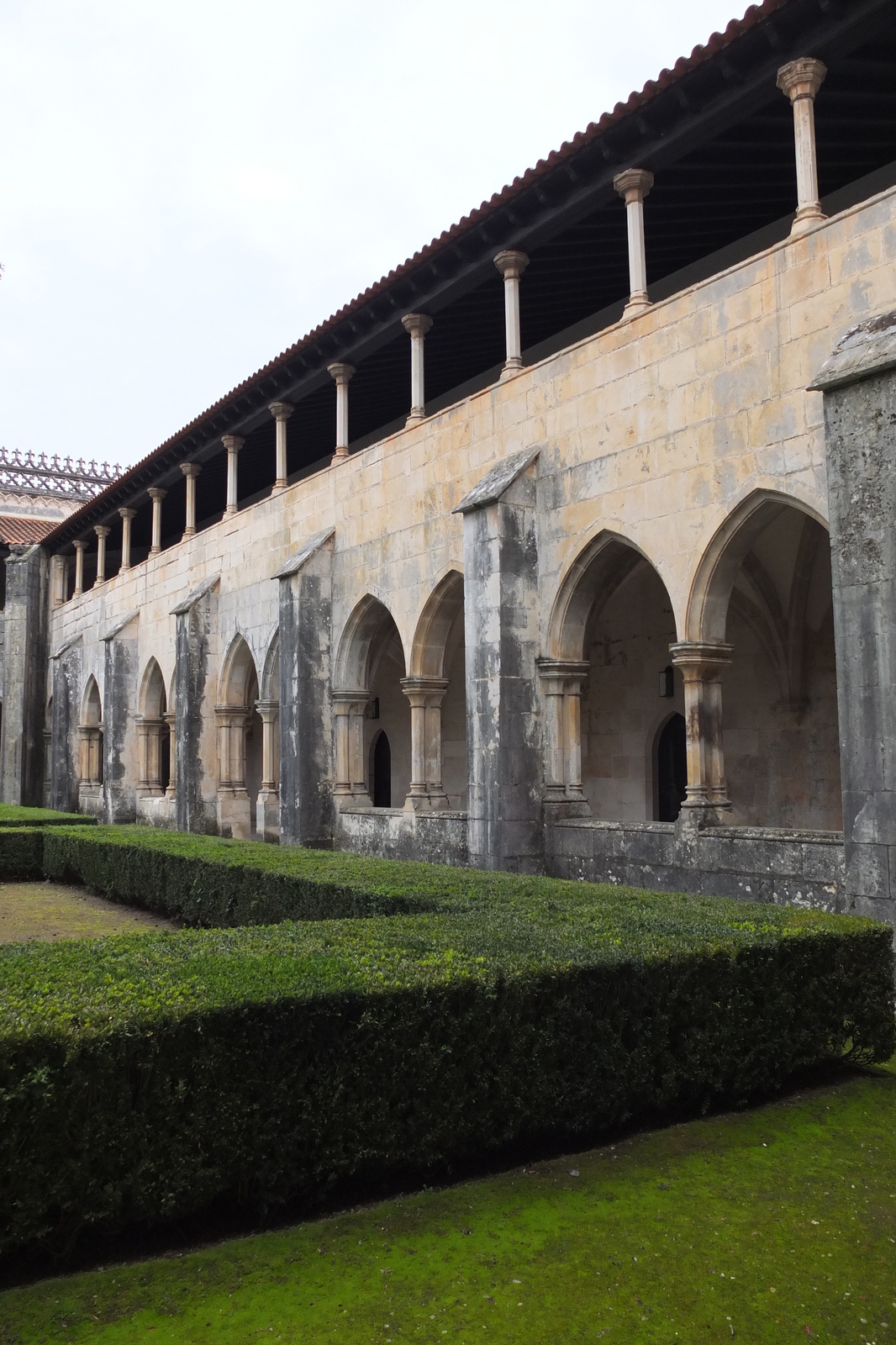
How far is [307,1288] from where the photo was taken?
3.18m

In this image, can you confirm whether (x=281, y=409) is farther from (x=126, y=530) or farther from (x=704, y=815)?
(x=704, y=815)

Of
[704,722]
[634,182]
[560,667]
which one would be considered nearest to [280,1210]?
[704,722]

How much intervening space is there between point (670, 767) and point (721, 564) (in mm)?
5279

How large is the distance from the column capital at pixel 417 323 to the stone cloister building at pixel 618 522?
1.5 inches

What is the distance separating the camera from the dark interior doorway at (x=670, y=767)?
539 inches

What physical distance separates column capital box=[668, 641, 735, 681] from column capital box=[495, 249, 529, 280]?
4794mm

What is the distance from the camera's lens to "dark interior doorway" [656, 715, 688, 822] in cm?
1368

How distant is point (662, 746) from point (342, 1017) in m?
10.6

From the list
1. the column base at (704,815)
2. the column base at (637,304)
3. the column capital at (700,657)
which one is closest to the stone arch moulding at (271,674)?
the column base at (637,304)

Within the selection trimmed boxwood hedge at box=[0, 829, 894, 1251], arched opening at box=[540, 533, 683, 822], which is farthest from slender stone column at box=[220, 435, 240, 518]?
trimmed boxwood hedge at box=[0, 829, 894, 1251]

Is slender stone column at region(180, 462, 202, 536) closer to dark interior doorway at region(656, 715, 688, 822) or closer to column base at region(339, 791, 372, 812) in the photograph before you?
column base at region(339, 791, 372, 812)

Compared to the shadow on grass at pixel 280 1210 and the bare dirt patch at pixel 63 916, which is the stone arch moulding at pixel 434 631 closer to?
the bare dirt patch at pixel 63 916

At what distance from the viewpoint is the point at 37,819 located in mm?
16172

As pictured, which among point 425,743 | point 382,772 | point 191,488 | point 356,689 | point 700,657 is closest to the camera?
point 700,657
